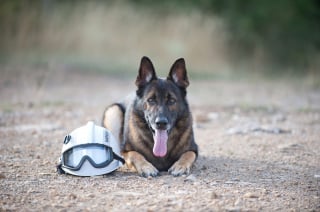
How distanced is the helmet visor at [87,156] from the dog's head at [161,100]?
0.56 m

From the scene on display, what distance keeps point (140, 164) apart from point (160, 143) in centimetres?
32

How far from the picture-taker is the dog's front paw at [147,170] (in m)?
5.72

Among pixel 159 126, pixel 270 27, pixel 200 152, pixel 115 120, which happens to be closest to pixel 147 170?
pixel 159 126

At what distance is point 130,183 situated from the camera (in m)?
5.40

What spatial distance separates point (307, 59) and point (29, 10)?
9.73m

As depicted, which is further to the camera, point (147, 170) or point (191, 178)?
point (147, 170)

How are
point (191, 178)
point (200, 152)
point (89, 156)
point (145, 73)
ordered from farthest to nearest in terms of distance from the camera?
point (200, 152)
point (145, 73)
point (89, 156)
point (191, 178)

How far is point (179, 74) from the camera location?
6.36m

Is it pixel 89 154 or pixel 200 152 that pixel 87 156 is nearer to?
pixel 89 154

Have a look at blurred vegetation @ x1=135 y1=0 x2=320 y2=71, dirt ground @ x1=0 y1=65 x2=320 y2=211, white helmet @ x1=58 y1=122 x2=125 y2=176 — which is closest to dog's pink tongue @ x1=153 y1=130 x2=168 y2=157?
dirt ground @ x1=0 y1=65 x2=320 y2=211

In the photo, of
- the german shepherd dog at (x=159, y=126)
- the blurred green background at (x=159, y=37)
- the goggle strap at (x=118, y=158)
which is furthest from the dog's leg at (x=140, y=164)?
the blurred green background at (x=159, y=37)

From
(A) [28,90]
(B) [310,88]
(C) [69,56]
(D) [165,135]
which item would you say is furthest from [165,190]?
(C) [69,56]

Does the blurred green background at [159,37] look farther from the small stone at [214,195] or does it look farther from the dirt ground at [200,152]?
the small stone at [214,195]

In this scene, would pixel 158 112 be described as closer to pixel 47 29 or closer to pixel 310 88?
pixel 310 88
